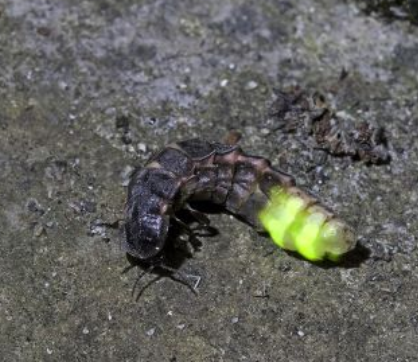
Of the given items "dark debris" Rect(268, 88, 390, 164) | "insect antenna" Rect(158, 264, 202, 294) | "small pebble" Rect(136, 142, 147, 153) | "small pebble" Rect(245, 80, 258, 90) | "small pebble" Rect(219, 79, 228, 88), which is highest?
"dark debris" Rect(268, 88, 390, 164)

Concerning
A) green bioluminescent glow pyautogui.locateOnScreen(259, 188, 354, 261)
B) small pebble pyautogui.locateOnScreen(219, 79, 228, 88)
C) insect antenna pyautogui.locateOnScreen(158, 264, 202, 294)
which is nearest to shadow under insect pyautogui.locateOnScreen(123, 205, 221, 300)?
insect antenna pyautogui.locateOnScreen(158, 264, 202, 294)

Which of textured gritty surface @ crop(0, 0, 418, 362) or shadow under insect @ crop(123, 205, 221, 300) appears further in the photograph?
shadow under insect @ crop(123, 205, 221, 300)

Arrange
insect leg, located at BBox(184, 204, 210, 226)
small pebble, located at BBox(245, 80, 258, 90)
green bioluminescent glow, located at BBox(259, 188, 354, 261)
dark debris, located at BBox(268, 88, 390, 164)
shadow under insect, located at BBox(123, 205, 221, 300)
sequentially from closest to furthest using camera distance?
green bioluminescent glow, located at BBox(259, 188, 354, 261), shadow under insect, located at BBox(123, 205, 221, 300), insect leg, located at BBox(184, 204, 210, 226), dark debris, located at BBox(268, 88, 390, 164), small pebble, located at BBox(245, 80, 258, 90)

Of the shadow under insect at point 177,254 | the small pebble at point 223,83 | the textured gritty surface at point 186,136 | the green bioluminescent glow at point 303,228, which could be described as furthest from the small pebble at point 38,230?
the small pebble at point 223,83

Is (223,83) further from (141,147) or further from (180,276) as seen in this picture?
(180,276)

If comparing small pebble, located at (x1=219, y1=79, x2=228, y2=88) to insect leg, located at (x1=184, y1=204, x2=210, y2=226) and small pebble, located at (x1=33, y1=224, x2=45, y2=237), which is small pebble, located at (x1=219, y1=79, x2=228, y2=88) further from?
small pebble, located at (x1=33, y1=224, x2=45, y2=237)

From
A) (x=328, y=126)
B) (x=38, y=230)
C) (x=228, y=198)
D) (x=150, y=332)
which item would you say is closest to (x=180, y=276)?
(x=150, y=332)
